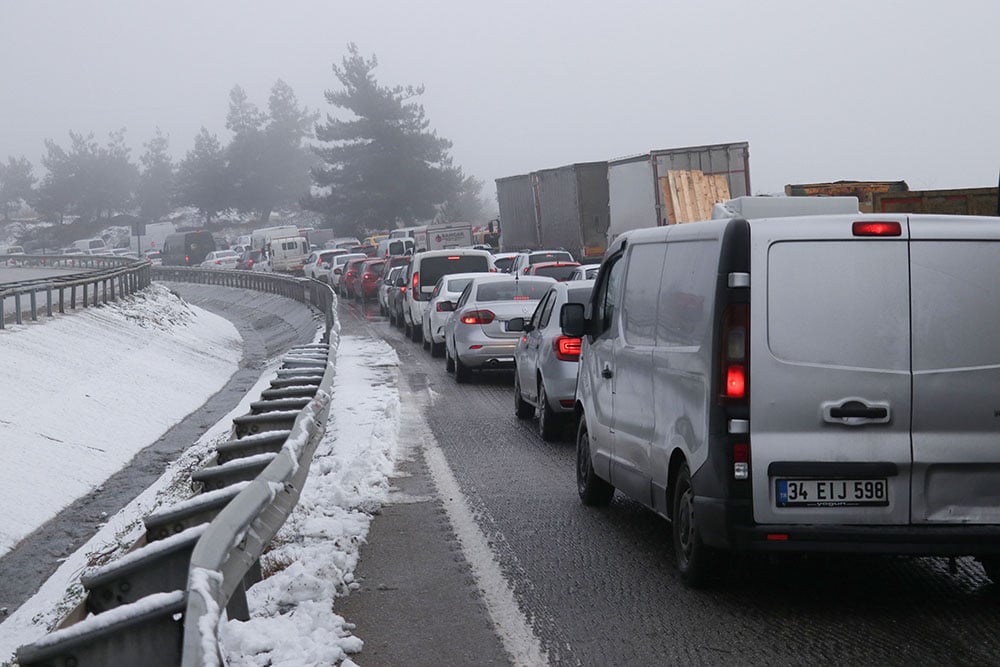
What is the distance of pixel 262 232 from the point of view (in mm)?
90938

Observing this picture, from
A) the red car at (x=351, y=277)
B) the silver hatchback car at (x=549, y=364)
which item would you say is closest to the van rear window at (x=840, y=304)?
the silver hatchback car at (x=549, y=364)

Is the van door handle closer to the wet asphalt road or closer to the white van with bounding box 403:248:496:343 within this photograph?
the wet asphalt road

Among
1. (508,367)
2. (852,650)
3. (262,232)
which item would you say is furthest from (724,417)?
(262,232)

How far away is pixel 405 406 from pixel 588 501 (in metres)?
7.77

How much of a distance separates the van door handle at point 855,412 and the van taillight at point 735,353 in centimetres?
39

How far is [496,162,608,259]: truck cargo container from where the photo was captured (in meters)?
41.3

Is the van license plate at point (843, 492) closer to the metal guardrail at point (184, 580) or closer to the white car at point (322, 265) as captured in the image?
the metal guardrail at point (184, 580)

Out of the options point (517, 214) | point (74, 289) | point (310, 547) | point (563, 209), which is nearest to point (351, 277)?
point (517, 214)

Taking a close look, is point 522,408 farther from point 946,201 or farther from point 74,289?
point 74,289

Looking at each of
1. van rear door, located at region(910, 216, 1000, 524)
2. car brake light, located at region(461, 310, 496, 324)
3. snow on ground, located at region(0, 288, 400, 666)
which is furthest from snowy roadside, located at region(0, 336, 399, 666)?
van rear door, located at region(910, 216, 1000, 524)

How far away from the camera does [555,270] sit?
104ft

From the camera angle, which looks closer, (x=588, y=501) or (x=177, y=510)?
(x=177, y=510)

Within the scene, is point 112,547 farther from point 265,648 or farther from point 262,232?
point 262,232

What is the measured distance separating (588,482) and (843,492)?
3510 mm
